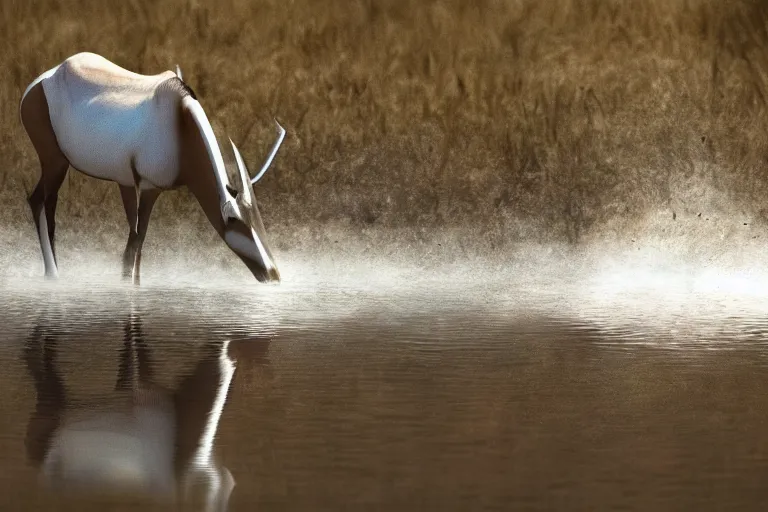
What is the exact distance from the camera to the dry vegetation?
14477 millimetres

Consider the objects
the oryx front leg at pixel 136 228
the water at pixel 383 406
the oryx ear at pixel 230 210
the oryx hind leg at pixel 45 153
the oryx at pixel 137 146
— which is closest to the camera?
the water at pixel 383 406

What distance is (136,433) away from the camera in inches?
187

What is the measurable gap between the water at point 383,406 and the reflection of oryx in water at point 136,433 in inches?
0.5

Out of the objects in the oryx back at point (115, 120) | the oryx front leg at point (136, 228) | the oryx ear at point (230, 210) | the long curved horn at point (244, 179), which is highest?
the oryx back at point (115, 120)

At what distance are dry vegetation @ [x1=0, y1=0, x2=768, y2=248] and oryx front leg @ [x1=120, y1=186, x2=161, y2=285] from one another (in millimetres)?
2797

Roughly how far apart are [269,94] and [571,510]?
11.5m

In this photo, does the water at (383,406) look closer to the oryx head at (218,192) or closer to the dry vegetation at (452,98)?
the oryx head at (218,192)

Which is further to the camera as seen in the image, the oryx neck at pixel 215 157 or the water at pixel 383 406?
the oryx neck at pixel 215 157

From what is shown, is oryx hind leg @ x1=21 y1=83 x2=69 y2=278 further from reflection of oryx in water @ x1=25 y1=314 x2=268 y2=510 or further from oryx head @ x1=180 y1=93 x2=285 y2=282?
reflection of oryx in water @ x1=25 y1=314 x2=268 y2=510

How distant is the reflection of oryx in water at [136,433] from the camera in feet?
13.4

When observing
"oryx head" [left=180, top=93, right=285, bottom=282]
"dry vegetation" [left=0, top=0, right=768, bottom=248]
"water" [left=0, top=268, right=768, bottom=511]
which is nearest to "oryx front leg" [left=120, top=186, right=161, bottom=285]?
"oryx head" [left=180, top=93, right=285, bottom=282]

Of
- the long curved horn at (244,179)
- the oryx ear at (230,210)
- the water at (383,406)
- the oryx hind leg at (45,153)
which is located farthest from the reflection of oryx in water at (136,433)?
the oryx hind leg at (45,153)

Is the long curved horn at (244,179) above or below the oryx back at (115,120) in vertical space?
below

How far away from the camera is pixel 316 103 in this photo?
14.9m
